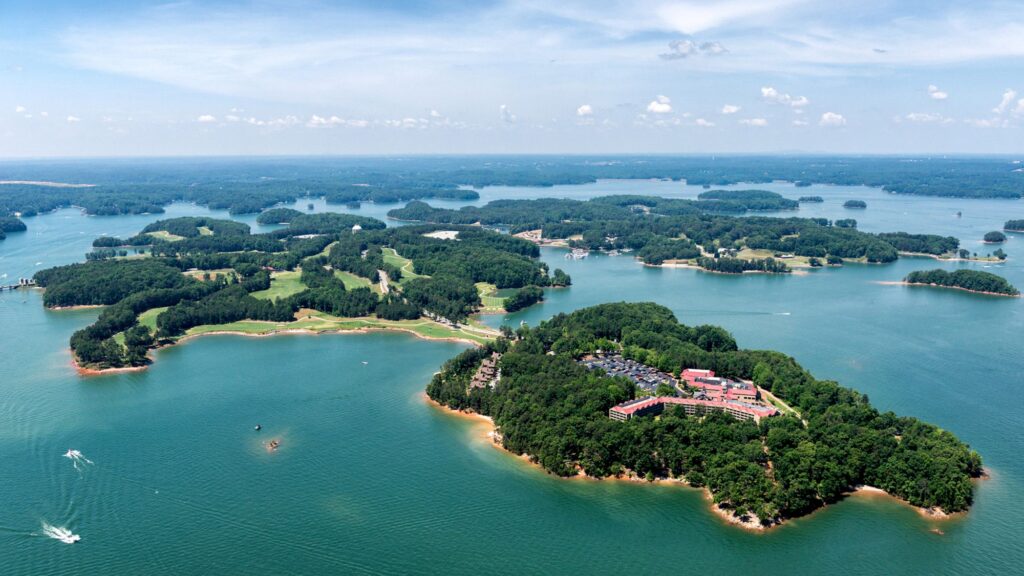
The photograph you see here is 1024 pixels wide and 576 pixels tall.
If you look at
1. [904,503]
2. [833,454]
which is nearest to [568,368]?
[833,454]

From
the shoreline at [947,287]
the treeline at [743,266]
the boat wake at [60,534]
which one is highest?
the treeline at [743,266]

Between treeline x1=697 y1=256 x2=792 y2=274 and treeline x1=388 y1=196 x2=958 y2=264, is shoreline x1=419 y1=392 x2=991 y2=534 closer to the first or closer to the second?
treeline x1=697 y1=256 x2=792 y2=274

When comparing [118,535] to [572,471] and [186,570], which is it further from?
[572,471]

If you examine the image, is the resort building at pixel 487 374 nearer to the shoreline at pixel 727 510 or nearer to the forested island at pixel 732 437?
the forested island at pixel 732 437

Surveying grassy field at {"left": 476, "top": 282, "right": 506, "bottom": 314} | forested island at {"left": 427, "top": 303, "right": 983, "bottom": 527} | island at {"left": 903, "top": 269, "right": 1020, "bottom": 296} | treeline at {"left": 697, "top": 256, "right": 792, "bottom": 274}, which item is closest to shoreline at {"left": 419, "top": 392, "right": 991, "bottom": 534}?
forested island at {"left": 427, "top": 303, "right": 983, "bottom": 527}

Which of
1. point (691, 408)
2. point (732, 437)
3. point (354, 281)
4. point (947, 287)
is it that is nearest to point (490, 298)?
point (354, 281)

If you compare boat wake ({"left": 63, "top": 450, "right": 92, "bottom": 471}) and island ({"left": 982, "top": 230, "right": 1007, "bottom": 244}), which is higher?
island ({"left": 982, "top": 230, "right": 1007, "bottom": 244})

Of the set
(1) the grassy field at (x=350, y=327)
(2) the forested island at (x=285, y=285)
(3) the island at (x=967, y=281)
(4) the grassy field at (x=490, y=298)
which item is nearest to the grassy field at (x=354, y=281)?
(2) the forested island at (x=285, y=285)
